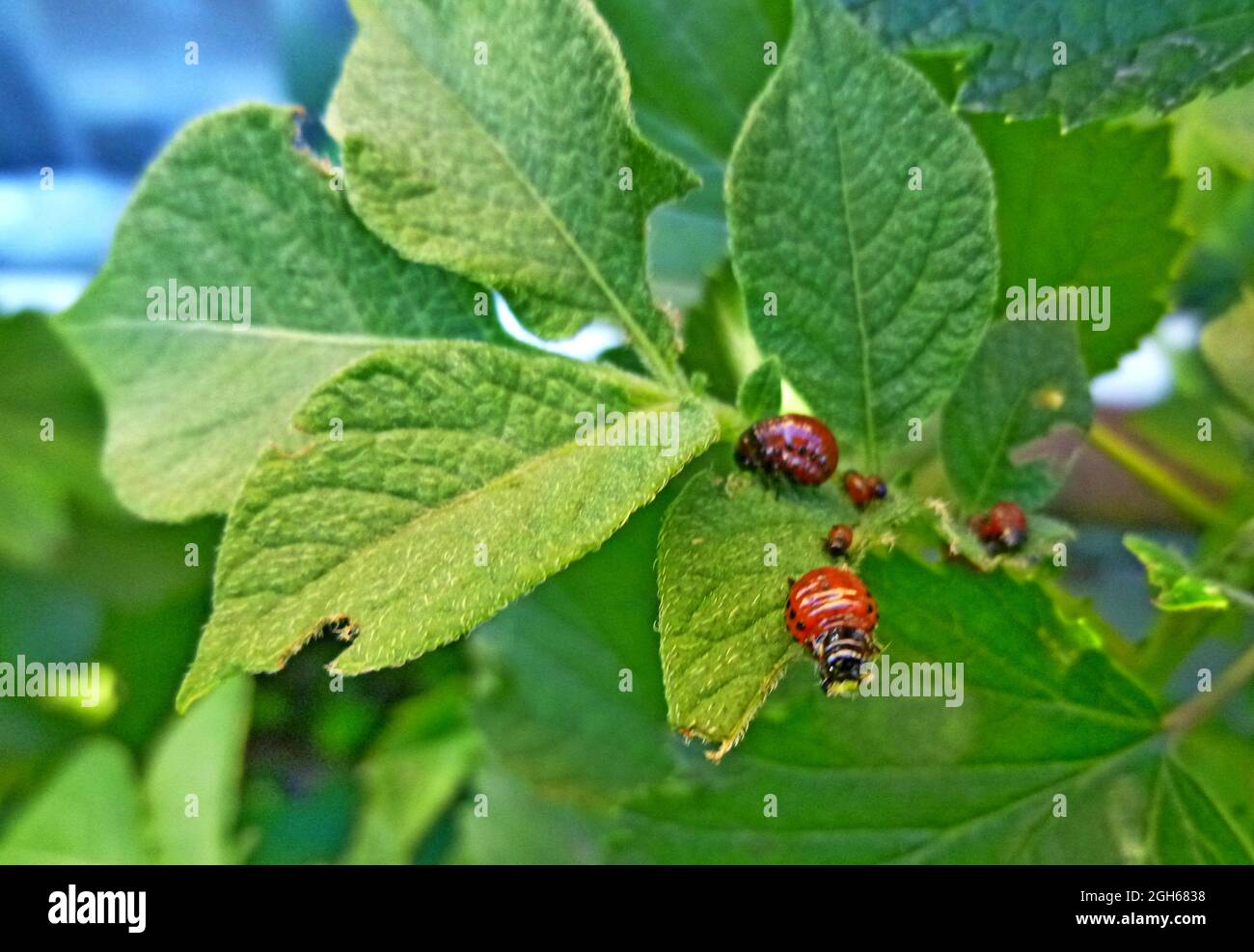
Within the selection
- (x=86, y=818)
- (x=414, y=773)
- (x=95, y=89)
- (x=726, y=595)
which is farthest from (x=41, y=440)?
(x=726, y=595)

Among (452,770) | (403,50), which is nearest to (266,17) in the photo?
(452,770)

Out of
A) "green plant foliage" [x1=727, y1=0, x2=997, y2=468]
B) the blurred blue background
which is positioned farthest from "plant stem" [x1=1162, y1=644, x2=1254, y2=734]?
the blurred blue background

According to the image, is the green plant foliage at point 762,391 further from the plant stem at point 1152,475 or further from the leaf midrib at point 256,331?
the plant stem at point 1152,475

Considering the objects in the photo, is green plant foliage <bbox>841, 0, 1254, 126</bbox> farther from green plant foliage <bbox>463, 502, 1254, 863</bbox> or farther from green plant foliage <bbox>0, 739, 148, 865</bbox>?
green plant foliage <bbox>0, 739, 148, 865</bbox>

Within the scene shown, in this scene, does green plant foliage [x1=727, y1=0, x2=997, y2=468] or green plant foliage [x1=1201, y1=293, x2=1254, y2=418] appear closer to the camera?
green plant foliage [x1=727, y1=0, x2=997, y2=468]

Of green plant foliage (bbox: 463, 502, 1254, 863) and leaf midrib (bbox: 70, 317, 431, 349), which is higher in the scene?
leaf midrib (bbox: 70, 317, 431, 349)
